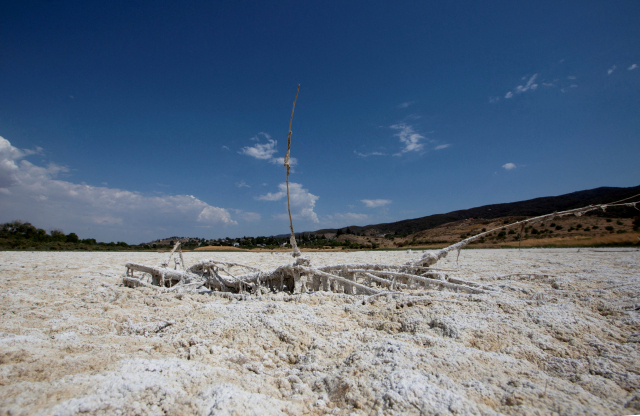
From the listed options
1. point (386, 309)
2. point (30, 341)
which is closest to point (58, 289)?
point (30, 341)

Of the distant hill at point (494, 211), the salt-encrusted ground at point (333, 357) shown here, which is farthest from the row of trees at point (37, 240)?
the distant hill at point (494, 211)

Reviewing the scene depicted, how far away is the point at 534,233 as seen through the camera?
83.7 ft

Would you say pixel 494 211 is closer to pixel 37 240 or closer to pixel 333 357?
pixel 333 357

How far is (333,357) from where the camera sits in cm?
229

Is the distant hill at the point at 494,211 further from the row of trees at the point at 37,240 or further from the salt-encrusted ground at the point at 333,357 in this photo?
the salt-encrusted ground at the point at 333,357

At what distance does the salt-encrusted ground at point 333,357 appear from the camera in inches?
62.2

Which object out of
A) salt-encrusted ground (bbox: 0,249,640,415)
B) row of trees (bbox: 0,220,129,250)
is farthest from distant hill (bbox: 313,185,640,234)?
salt-encrusted ground (bbox: 0,249,640,415)

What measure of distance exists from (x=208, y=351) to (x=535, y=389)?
2.48m

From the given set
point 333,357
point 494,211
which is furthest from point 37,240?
point 494,211

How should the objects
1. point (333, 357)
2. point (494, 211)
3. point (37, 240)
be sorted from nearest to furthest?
point (333, 357) → point (37, 240) → point (494, 211)

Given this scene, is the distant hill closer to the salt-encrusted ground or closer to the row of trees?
the row of trees

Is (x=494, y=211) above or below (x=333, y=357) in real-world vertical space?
above

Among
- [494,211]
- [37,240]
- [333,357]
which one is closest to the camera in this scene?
[333,357]

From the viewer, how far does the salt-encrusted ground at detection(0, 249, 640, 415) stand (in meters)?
1.58
